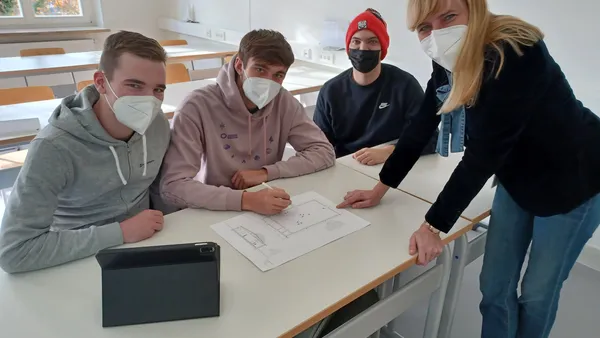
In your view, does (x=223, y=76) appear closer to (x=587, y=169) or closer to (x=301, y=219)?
(x=301, y=219)

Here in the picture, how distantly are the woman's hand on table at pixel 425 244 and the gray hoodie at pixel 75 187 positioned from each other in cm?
75

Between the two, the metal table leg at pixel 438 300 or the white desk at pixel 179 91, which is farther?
the white desk at pixel 179 91

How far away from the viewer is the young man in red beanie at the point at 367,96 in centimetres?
194

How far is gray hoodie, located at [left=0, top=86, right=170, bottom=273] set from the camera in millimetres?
970

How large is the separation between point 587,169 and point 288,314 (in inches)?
35.1

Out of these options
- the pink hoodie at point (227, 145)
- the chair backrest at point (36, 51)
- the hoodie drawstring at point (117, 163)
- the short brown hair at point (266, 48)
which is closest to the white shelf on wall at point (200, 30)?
the chair backrest at point (36, 51)

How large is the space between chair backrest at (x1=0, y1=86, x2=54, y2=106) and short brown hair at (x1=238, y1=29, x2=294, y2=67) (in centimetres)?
200

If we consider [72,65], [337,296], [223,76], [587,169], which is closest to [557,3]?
[587,169]

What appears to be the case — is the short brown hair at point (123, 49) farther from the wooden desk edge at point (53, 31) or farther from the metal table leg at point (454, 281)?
the wooden desk edge at point (53, 31)

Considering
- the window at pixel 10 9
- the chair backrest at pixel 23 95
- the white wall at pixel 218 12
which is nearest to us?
the chair backrest at pixel 23 95

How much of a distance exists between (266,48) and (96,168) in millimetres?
650

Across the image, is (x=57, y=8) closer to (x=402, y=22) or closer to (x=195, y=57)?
(x=195, y=57)

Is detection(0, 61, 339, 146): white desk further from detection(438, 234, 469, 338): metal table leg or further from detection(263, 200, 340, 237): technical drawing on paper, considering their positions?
detection(438, 234, 469, 338): metal table leg

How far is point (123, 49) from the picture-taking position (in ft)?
3.96
